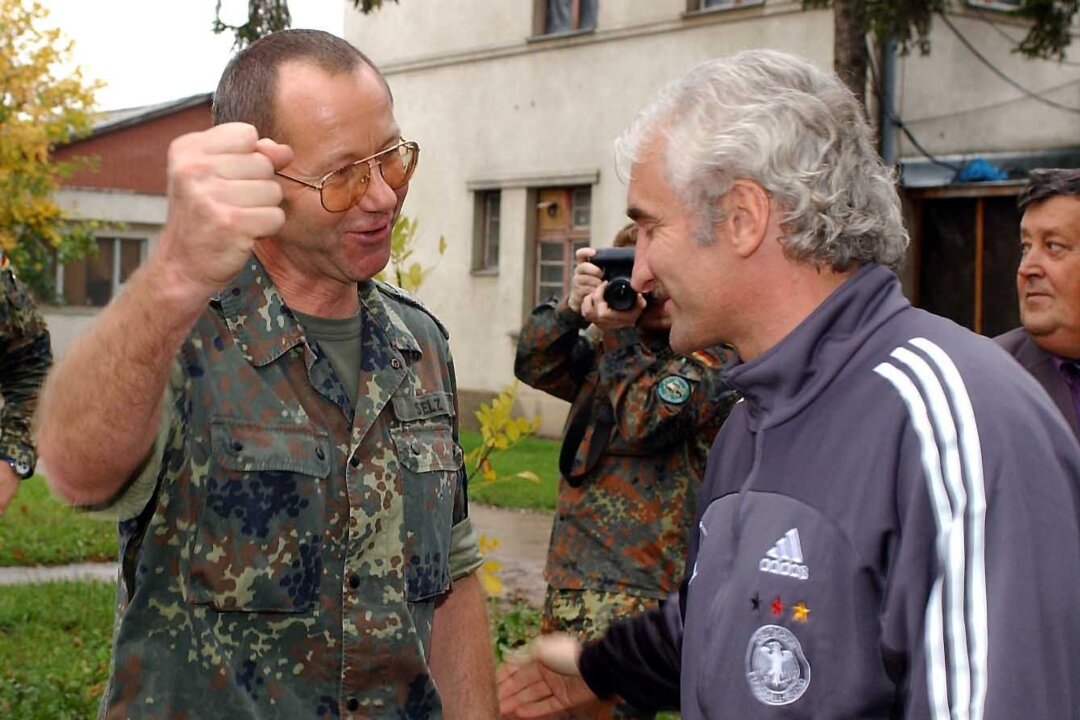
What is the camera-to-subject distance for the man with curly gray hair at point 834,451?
76.2 inches

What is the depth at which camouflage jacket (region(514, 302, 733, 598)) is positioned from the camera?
470 cm

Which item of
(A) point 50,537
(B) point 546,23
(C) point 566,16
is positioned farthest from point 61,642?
(B) point 546,23

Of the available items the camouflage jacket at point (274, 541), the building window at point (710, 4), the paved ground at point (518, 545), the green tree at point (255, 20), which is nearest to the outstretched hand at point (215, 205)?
the camouflage jacket at point (274, 541)

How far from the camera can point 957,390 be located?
6.71 feet

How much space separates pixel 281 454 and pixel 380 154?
2.00 feet

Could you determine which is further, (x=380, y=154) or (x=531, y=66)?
(x=531, y=66)

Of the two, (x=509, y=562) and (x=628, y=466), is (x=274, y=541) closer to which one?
(x=628, y=466)

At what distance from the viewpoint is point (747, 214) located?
95.1 inches

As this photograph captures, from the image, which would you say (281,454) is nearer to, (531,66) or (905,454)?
(905,454)

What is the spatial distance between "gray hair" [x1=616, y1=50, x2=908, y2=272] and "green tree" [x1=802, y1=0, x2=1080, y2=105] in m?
10.7

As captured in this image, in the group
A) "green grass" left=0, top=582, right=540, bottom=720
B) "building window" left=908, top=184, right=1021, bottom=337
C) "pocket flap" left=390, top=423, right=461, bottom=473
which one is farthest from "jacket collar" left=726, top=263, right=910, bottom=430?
"building window" left=908, top=184, right=1021, bottom=337

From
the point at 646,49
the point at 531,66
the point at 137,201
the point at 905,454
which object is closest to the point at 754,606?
the point at 905,454

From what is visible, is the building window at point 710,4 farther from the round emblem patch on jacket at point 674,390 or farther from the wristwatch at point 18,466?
the wristwatch at point 18,466

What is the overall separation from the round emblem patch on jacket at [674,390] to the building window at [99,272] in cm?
2984
